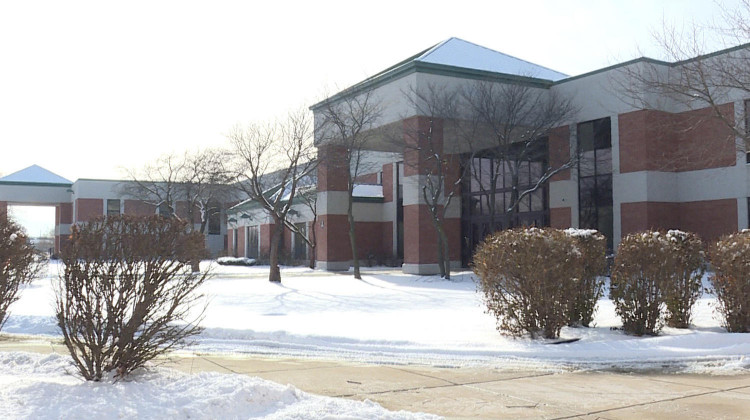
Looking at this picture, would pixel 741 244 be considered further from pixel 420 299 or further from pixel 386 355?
pixel 420 299

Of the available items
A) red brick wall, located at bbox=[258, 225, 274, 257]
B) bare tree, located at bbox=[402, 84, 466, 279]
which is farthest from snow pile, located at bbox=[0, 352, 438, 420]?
red brick wall, located at bbox=[258, 225, 274, 257]

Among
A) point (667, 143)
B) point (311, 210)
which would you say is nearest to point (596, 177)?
point (667, 143)

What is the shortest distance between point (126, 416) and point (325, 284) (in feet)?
70.6

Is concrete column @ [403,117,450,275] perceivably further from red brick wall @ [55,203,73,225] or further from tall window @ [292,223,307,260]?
red brick wall @ [55,203,73,225]

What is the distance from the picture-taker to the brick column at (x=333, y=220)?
38.0 metres

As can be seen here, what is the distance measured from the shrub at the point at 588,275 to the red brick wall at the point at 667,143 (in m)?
16.6

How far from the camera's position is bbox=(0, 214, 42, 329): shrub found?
420 inches

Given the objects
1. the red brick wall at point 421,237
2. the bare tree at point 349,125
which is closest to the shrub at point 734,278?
the bare tree at point 349,125

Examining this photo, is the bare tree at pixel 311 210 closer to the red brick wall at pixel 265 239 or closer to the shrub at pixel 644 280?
the red brick wall at pixel 265 239

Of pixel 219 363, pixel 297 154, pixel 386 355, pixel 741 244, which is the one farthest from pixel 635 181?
pixel 219 363

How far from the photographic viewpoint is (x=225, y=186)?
45.0 meters

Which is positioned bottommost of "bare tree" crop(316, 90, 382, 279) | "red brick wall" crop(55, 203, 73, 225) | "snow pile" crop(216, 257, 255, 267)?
"snow pile" crop(216, 257, 255, 267)

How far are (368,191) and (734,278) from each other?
122ft

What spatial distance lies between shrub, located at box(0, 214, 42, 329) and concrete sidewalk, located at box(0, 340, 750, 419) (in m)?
3.46
